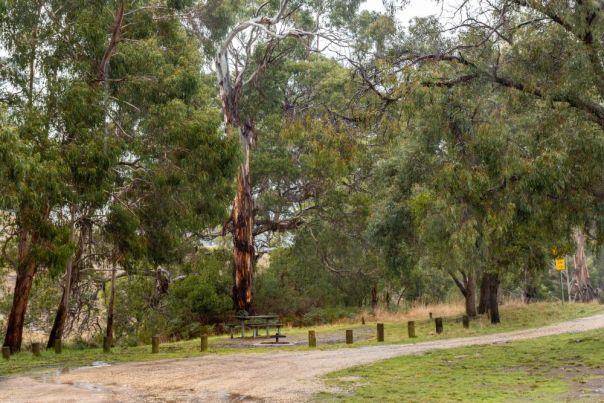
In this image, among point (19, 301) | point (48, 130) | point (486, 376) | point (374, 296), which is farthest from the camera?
point (374, 296)

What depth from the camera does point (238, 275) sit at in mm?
26125

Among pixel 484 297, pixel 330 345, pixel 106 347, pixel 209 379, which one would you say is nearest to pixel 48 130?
pixel 209 379

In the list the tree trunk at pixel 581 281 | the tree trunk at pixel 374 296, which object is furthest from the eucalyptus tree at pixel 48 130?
the tree trunk at pixel 581 281

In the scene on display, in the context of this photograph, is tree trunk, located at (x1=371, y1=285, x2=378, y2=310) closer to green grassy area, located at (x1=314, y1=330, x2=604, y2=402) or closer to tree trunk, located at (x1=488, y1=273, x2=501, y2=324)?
tree trunk, located at (x1=488, y1=273, x2=501, y2=324)

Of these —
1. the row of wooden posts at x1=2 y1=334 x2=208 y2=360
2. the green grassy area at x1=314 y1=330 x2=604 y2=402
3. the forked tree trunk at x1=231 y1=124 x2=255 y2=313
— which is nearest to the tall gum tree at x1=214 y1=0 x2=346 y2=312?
the forked tree trunk at x1=231 y1=124 x2=255 y2=313

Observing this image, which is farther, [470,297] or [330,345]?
[470,297]

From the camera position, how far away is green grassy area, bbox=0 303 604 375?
49.9 feet

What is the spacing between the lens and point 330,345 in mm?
16938

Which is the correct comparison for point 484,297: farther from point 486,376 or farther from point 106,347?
point 486,376

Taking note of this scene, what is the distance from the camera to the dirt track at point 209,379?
902 centimetres

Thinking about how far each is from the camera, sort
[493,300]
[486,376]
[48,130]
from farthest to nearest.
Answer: [493,300] < [48,130] < [486,376]

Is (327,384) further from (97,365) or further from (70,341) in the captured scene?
(70,341)

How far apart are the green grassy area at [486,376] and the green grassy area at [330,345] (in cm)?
428

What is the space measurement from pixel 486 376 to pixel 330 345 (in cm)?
730
